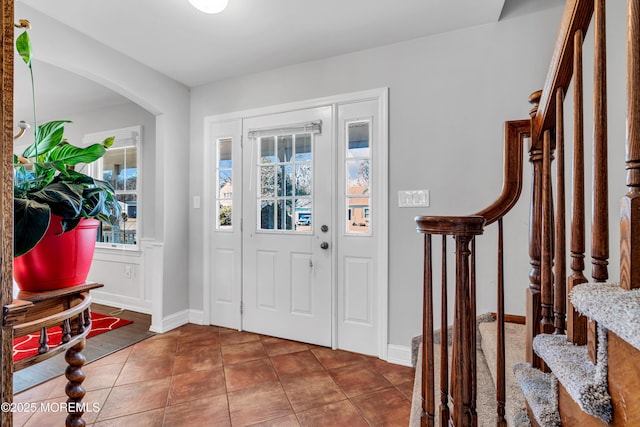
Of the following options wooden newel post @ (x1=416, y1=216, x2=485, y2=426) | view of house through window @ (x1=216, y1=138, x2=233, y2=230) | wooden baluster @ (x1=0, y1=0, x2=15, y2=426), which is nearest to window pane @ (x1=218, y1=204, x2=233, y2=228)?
view of house through window @ (x1=216, y1=138, x2=233, y2=230)

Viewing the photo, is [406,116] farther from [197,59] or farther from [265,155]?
[197,59]

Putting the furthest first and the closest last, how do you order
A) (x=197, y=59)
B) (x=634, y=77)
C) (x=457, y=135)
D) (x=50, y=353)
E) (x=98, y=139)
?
(x=98, y=139), (x=197, y=59), (x=457, y=135), (x=50, y=353), (x=634, y=77)

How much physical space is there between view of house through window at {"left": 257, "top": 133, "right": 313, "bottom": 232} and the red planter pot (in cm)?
164

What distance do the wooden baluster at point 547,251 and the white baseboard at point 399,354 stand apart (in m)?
1.55

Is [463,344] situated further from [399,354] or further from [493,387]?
[399,354]

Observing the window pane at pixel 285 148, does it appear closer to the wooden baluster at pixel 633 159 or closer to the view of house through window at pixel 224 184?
the view of house through window at pixel 224 184

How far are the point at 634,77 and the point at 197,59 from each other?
9.22 feet

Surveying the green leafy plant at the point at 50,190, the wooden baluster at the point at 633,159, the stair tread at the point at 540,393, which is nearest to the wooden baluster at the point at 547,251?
the stair tread at the point at 540,393

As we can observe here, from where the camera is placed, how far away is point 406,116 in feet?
7.55

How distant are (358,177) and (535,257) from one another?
1614 millimetres

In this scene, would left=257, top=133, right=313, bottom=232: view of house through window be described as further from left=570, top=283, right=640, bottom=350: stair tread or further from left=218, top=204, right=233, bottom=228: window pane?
left=570, top=283, right=640, bottom=350: stair tread

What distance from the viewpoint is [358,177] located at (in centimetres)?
248

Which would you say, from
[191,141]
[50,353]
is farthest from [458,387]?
[191,141]

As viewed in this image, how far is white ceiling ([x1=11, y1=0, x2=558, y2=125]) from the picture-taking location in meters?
1.93
